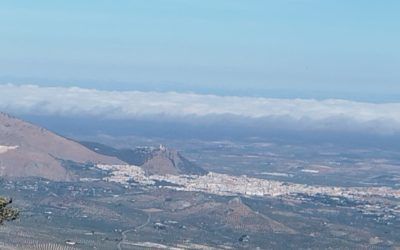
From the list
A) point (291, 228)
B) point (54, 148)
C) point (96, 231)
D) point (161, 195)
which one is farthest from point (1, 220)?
point (54, 148)

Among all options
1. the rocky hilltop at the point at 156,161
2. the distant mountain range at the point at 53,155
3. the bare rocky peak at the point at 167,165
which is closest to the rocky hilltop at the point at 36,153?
the distant mountain range at the point at 53,155

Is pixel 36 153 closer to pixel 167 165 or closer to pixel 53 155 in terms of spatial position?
pixel 53 155

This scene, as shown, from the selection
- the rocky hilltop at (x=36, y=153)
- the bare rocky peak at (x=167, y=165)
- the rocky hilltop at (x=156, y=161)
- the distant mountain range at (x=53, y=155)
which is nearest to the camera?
the rocky hilltop at (x=36, y=153)

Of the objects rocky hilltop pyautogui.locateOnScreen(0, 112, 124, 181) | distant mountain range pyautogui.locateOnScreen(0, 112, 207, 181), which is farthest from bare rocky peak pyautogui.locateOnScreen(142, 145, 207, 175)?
rocky hilltop pyautogui.locateOnScreen(0, 112, 124, 181)

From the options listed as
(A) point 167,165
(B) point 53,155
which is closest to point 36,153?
(B) point 53,155

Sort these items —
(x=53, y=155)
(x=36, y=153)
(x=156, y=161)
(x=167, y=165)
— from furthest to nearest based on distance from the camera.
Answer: (x=156, y=161)
(x=167, y=165)
(x=53, y=155)
(x=36, y=153)

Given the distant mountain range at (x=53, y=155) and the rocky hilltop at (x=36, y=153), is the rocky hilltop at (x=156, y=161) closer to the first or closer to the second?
the distant mountain range at (x=53, y=155)

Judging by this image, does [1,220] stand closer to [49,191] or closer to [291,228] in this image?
[291,228]
